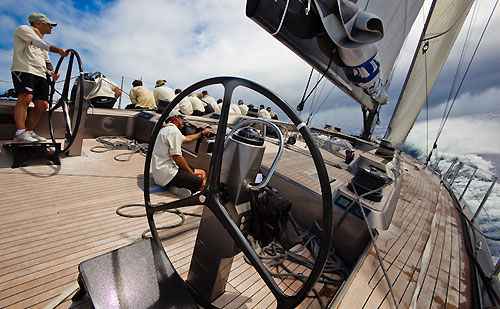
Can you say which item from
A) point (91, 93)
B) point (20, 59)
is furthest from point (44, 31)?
point (91, 93)

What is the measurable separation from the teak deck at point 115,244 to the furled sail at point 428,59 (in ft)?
13.3

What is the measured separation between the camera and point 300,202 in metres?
2.24

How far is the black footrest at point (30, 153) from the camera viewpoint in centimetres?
246

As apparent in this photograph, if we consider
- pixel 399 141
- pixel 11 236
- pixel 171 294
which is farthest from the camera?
pixel 399 141

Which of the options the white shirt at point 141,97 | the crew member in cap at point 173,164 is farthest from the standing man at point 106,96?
the crew member in cap at point 173,164

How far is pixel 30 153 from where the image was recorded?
2.58 meters

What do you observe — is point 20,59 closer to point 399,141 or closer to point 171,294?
point 171,294

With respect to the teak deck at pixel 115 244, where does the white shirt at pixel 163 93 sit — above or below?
above

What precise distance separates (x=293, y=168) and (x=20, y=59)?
3.23 meters

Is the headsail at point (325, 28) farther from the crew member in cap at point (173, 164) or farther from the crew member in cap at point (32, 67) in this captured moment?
the crew member in cap at point (32, 67)

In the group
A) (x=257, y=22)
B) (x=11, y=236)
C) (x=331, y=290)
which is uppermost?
(x=257, y=22)

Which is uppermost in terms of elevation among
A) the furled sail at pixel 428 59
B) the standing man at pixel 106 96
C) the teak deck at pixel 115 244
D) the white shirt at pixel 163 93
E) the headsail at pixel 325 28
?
the furled sail at pixel 428 59

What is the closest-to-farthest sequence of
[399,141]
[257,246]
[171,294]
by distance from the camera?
[171,294] < [257,246] < [399,141]

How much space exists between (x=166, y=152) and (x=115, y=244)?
105 cm
